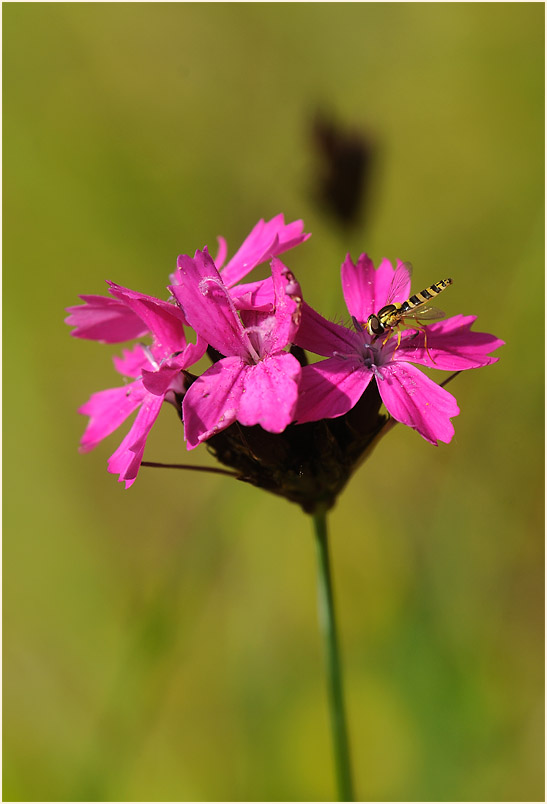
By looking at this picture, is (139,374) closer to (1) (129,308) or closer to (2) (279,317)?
(1) (129,308)

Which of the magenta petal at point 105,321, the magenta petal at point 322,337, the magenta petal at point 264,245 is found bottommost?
the magenta petal at point 322,337

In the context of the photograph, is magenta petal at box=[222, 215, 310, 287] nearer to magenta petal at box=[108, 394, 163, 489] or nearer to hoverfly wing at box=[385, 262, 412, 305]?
hoverfly wing at box=[385, 262, 412, 305]

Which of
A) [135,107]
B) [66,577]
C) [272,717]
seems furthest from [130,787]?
[135,107]

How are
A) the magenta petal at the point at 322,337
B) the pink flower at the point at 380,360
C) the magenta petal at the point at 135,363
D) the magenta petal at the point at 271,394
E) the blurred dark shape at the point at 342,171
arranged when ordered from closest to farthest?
the magenta petal at the point at 271,394 < the pink flower at the point at 380,360 < the magenta petal at the point at 322,337 < the magenta petal at the point at 135,363 < the blurred dark shape at the point at 342,171

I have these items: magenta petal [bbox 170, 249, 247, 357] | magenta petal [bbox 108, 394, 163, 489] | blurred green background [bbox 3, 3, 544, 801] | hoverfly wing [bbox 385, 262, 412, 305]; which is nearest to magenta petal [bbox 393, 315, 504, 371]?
hoverfly wing [bbox 385, 262, 412, 305]

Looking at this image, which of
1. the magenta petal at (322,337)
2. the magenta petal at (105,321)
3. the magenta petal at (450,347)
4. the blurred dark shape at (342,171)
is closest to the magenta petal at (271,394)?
the magenta petal at (322,337)

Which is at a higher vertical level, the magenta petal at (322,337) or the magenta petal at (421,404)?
the magenta petal at (322,337)

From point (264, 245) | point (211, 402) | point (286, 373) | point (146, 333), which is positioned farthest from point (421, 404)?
point (146, 333)

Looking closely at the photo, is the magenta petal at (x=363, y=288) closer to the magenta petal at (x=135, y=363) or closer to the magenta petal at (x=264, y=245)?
the magenta petal at (x=264, y=245)
